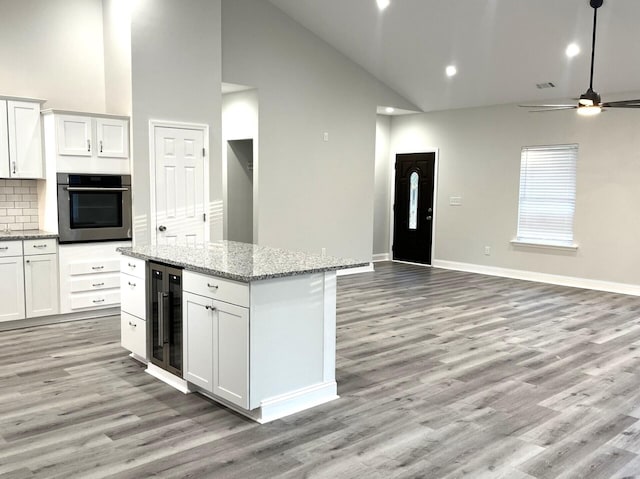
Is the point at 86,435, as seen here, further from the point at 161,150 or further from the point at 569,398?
the point at 161,150

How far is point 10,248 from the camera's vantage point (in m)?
5.14

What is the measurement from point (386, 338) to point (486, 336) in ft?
3.29

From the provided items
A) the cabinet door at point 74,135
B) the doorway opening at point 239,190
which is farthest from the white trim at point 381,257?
the cabinet door at point 74,135

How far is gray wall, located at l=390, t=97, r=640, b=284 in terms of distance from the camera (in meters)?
7.50

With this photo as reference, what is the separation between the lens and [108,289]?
582 centimetres

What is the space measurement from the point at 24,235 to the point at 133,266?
1769 millimetres

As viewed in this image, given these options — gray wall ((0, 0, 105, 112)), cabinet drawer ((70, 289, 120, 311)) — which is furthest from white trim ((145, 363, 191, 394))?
gray wall ((0, 0, 105, 112))

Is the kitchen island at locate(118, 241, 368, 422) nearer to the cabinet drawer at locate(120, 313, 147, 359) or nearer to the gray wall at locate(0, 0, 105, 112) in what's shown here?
the cabinet drawer at locate(120, 313, 147, 359)

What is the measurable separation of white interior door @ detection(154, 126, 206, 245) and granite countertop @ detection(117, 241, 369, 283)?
1.77 metres

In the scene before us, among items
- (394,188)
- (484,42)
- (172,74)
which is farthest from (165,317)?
(394,188)

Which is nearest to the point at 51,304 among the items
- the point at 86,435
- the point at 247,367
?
the point at 86,435

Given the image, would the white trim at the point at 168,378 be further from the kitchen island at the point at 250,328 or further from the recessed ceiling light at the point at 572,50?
the recessed ceiling light at the point at 572,50

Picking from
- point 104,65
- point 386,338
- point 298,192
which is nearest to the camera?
point 386,338

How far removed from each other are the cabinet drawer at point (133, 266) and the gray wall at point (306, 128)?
10.9ft
